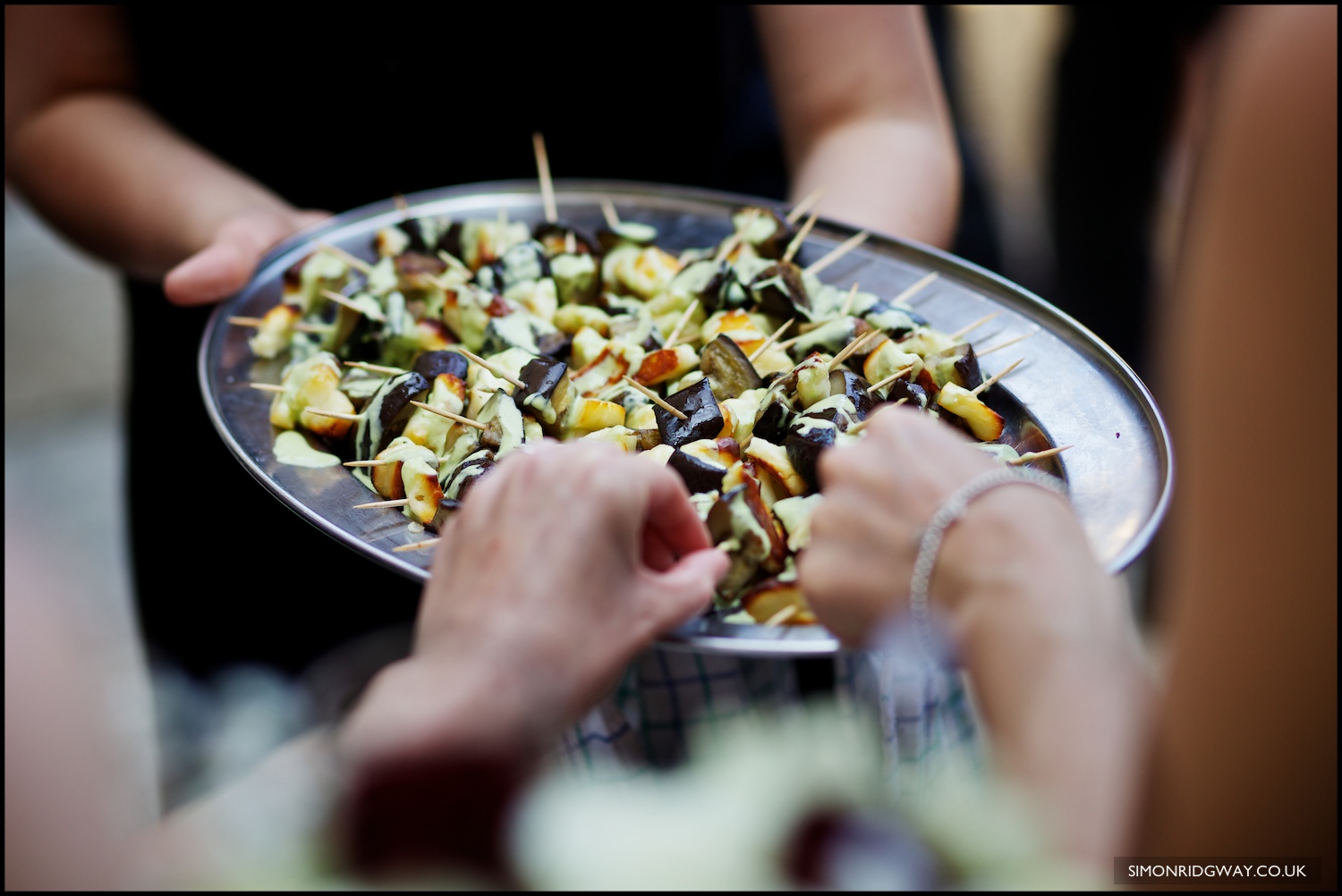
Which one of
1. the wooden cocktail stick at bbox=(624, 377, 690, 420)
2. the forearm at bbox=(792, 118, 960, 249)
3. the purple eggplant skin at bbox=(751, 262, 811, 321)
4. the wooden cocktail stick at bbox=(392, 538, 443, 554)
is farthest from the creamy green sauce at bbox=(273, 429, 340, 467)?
the forearm at bbox=(792, 118, 960, 249)

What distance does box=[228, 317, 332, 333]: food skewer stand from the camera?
1376 mm

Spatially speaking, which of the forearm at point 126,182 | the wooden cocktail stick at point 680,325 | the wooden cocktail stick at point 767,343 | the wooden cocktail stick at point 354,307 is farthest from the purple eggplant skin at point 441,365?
the forearm at point 126,182

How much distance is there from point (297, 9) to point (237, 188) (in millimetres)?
335

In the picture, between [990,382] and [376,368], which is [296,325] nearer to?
[376,368]

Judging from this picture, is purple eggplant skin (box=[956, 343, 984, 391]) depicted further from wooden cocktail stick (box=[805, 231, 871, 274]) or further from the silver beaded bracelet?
the silver beaded bracelet

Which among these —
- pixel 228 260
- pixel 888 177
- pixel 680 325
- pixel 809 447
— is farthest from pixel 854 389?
pixel 228 260

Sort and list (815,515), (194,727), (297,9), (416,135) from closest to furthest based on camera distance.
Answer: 1. (194,727)
2. (815,515)
3. (297,9)
4. (416,135)

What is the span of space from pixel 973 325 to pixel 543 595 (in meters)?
0.77

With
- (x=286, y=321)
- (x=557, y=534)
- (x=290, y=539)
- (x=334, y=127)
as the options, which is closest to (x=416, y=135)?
(x=334, y=127)

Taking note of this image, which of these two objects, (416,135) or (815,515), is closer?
(815,515)

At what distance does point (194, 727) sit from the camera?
649mm

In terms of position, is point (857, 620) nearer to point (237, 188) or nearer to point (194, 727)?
point (194, 727)

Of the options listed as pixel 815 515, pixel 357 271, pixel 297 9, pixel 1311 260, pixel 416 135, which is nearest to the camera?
pixel 1311 260

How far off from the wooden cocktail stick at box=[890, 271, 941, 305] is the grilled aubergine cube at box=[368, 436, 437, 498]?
2.18ft
